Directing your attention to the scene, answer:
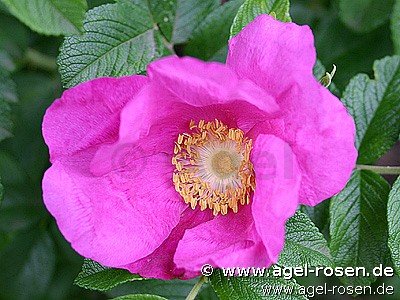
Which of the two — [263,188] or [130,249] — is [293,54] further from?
[130,249]

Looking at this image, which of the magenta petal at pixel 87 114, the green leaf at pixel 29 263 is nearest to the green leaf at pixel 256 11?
the magenta petal at pixel 87 114

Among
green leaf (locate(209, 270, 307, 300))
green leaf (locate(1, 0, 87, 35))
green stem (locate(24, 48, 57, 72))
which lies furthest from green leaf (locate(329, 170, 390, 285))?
green stem (locate(24, 48, 57, 72))

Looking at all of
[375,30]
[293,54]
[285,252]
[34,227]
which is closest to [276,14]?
[293,54]

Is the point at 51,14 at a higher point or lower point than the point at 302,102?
higher

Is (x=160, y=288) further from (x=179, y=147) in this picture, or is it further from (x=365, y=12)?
(x=365, y=12)

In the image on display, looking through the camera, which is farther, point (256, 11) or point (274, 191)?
point (256, 11)

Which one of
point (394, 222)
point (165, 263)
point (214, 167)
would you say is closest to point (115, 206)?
point (165, 263)

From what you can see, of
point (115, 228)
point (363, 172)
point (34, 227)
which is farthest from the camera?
point (34, 227)
